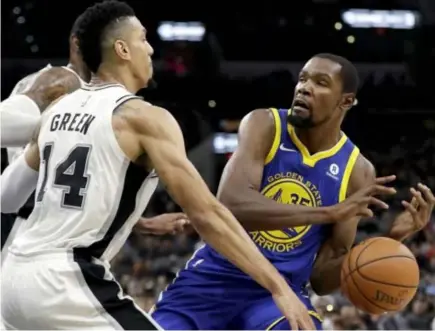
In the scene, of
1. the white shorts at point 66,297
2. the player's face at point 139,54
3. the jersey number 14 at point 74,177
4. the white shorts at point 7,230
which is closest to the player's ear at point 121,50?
the player's face at point 139,54

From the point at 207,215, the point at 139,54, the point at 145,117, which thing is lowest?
the point at 207,215

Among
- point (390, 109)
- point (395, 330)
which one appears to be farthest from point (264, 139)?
point (390, 109)

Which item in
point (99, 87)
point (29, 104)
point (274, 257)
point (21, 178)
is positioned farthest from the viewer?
point (274, 257)

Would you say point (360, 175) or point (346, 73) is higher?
point (346, 73)

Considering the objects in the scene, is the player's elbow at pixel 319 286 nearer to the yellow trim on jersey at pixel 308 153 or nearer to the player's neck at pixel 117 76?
the yellow trim on jersey at pixel 308 153

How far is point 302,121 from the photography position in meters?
3.54

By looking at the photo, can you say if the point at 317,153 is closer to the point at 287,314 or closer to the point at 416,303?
the point at 287,314

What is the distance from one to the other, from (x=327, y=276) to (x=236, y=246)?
127cm

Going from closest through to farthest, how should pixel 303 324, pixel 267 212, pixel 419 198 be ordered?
pixel 303 324 → pixel 267 212 → pixel 419 198

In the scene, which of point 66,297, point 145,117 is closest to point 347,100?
point 145,117

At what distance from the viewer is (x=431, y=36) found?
1354 centimetres

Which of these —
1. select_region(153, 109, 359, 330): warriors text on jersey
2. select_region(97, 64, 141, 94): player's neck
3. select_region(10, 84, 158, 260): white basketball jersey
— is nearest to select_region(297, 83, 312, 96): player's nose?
select_region(153, 109, 359, 330): warriors text on jersey

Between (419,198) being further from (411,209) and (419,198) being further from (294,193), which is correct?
(294,193)

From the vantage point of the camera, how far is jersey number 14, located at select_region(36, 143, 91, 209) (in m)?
2.50
